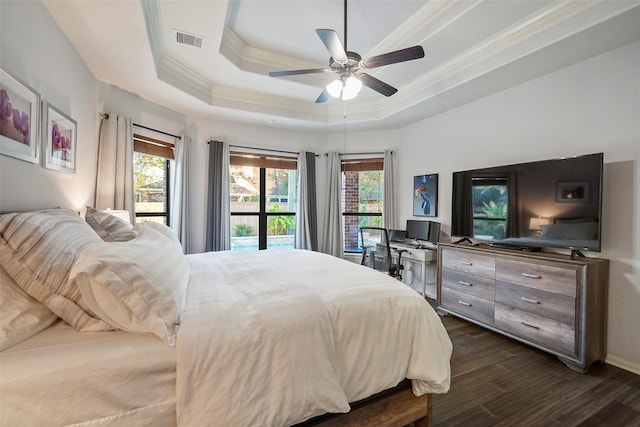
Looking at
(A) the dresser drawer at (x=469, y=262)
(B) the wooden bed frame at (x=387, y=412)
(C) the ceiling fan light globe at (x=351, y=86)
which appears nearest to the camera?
(B) the wooden bed frame at (x=387, y=412)

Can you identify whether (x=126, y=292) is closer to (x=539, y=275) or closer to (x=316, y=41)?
(x=316, y=41)

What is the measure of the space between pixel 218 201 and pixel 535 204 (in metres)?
3.86

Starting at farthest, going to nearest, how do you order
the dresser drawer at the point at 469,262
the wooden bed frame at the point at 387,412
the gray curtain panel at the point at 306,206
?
the gray curtain panel at the point at 306,206, the dresser drawer at the point at 469,262, the wooden bed frame at the point at 387,412

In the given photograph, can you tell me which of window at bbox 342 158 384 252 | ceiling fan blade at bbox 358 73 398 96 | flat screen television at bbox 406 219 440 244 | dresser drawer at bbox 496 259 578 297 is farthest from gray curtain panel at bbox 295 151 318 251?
dresser drawer at bbox 496 259 578 297

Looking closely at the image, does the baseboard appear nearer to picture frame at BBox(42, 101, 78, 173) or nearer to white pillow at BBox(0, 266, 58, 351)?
white pillow at BBox(0, 266, 58, 351)

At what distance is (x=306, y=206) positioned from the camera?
462 centimetres

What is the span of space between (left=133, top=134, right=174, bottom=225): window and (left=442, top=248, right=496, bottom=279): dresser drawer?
3660 mm

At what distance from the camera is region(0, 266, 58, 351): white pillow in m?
0.94

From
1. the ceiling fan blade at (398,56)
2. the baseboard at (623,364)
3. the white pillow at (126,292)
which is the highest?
A: the ceiling fan blade at (398,56)

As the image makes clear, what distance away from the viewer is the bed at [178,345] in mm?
889

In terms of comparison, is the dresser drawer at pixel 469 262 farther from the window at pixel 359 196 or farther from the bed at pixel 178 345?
the window at pixel 359 196

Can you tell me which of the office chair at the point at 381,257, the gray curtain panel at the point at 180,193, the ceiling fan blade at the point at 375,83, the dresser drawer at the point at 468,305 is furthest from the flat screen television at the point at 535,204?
the gray curtain panel at the point at 180,193

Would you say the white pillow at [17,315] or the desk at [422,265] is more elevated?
the white pillow at [17,315]

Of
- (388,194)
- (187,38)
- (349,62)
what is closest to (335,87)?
(349,62)
